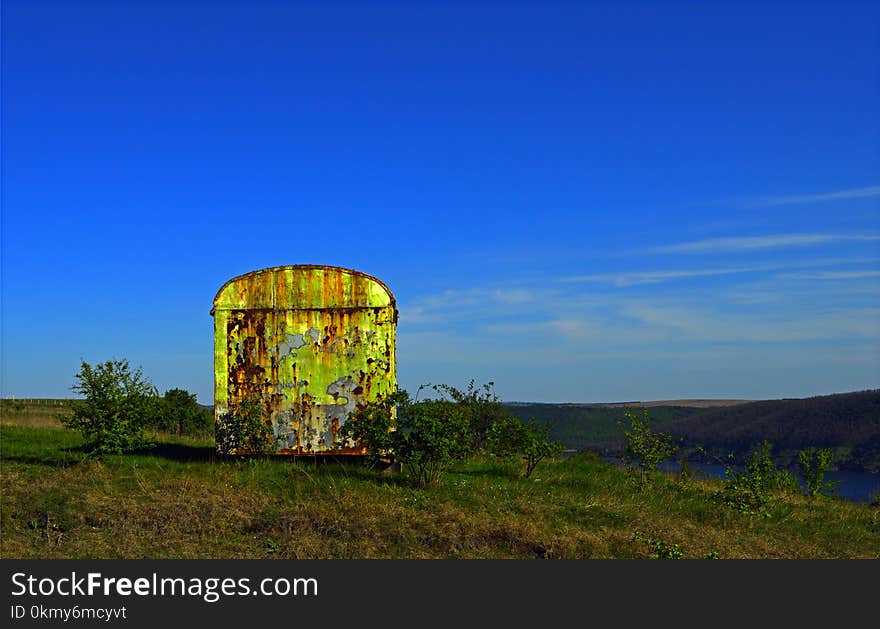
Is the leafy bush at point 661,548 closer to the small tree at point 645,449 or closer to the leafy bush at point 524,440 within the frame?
the leafy bush at point 524,440

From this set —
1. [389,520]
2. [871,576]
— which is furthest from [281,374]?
[871,576]

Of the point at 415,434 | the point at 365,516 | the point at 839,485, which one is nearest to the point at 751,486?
the point at 839,485

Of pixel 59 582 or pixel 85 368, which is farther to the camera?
pixel 85 368

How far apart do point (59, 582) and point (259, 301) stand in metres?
9.32

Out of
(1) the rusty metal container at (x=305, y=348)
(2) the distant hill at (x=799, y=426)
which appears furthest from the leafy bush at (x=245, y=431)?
(2) the distant hill at (x=799, y=426)

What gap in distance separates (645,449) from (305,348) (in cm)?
870

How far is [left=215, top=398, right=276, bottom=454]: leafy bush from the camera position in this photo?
1683 centimetres

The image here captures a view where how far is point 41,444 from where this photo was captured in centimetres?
2131

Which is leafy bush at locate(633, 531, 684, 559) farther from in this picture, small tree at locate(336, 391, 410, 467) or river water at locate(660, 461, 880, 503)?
river water at locate(660, 461, 880, 503)

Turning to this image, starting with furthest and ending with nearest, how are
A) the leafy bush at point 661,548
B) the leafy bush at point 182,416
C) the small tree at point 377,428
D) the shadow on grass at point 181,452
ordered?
the leafy bush at point 182,416 < the shadow on grass at point 181,452 < the small tree at point 377,428 < the leafy bush at point 661,548

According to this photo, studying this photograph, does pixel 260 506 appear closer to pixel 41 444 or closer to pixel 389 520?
pixel 389 520

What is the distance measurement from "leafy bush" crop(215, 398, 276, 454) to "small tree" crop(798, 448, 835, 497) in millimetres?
13820

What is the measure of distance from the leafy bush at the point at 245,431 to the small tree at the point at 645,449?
879 centimetres

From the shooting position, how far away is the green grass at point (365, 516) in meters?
10.9
